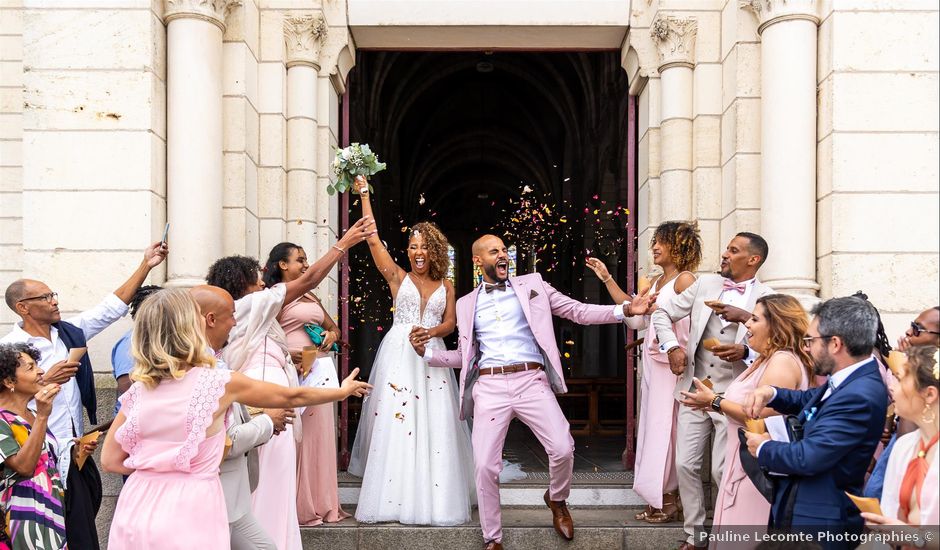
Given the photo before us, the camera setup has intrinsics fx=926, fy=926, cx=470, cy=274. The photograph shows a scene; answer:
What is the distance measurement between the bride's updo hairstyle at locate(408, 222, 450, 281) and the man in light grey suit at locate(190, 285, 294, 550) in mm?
2546

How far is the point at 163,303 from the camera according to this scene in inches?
137

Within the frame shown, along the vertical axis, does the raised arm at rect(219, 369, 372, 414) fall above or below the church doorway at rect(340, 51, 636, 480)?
below

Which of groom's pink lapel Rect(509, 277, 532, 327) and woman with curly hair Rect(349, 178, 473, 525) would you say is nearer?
groom's pink lapel Rect(509, 277, 532, 327)

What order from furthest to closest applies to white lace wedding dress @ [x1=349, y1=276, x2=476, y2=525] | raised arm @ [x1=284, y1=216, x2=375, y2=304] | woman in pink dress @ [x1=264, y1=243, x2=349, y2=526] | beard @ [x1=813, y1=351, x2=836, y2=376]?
white lace wedding dress @ [x1=349, y1=276, x2=476, y2=525], woman in pink dress @ [x1=264, y1=243, x2=349, y2=526], raised arm @ [x1=284, y1=216, x2=375, y2=304], beard @ [x1=813, y1=351, x2=836, y2=376]

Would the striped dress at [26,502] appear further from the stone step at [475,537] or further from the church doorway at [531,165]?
the church doorway at [531,165]

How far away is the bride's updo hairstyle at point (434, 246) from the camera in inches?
255

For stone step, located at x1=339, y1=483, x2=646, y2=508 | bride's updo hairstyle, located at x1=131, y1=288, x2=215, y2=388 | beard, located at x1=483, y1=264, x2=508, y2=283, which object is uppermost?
beard, located at x1=483, y1=264, x2=508, y2=283

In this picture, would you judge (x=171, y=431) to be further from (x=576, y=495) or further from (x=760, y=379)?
(x=576, y=495)

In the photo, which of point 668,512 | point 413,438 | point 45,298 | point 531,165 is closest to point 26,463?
point 45,298

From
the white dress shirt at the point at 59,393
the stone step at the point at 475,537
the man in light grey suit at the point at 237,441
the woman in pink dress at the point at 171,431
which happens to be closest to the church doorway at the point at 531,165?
the stone step at the point at 475,537

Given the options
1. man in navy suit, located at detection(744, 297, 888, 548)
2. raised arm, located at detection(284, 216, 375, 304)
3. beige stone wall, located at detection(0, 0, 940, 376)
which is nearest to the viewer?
man in navy suit, located at detection(744, 297, 888, 548)

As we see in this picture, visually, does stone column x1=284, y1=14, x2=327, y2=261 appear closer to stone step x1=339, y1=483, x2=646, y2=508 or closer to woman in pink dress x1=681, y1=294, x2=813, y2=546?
stone step x1=339, y1=483, x2=646, y2=508

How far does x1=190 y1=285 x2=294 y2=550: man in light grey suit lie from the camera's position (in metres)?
3.92

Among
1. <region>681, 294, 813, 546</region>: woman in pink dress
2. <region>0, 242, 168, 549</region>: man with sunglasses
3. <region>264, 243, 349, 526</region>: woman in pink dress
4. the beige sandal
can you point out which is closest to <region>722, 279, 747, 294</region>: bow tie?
<region>681, 294, 813, 546</region>: woman in pink dress
